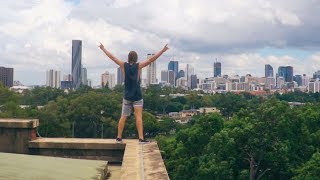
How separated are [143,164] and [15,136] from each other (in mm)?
3351

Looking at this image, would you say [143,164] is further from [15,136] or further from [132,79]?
[15,136]

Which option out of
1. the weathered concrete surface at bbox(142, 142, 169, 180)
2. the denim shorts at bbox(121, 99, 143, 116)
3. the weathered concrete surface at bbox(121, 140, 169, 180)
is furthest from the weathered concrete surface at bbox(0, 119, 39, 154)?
the weathered concrete surface at bbox(142, 142, 169, 180)

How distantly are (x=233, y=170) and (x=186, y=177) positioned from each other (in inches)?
138

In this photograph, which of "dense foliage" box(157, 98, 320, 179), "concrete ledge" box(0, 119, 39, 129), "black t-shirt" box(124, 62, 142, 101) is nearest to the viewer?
"black t-shirt" box(124, 62, 142, 101)

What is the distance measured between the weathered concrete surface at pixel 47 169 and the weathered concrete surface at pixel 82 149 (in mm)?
1449

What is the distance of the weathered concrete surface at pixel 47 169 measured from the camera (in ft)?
17.3

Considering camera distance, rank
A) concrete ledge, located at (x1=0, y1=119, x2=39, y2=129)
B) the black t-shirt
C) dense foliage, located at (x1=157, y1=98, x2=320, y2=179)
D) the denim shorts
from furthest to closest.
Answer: dense foliage, located at (x1=157, y1=98, x2=320, y2=179) < concrete ledge, located at (x1=0, y1=119, x2=39, y2=129) < the denim shorts < the black t-shirt

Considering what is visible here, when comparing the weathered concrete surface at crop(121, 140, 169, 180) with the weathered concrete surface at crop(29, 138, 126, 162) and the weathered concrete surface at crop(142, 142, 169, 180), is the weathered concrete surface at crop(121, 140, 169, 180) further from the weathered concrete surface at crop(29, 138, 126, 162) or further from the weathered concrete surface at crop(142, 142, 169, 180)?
the weathered concrete surface at crop(29, 138, 126, 162)

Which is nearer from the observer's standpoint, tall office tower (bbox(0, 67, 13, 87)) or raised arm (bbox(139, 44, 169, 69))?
raised arm (bbox(139, 44, 169, 69))

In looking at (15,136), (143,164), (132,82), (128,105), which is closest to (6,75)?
(15,136)

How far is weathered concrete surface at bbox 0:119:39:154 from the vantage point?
334 inches

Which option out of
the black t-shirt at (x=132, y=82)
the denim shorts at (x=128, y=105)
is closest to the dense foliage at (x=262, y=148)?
the denim shorts at (x=128, y=105)

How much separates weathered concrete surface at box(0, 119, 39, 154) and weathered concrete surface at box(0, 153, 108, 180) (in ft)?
5.59

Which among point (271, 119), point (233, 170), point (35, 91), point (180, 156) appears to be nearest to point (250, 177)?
point (233, 170)
